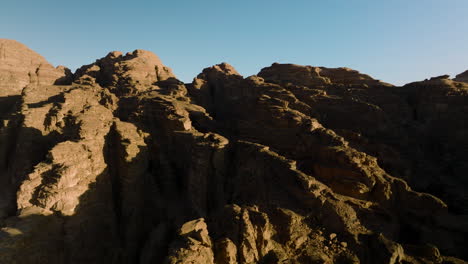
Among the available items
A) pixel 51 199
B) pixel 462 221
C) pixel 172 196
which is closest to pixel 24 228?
pixel 51 199

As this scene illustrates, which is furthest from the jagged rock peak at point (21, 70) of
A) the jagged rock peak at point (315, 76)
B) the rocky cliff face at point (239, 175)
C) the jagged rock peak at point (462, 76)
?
the jagged rock peak at point (462, 76)

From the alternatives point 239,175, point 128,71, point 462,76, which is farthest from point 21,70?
point 462,76

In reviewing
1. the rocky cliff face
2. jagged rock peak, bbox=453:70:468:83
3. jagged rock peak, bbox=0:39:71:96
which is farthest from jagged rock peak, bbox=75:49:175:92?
jagged rock peak, bbox=453:70:468:83

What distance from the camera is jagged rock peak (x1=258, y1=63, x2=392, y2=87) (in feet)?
104

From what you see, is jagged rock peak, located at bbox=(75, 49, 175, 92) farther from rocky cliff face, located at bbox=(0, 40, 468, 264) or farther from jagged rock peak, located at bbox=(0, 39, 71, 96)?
jagged rock peak, located at bbox=(0, 39, 71, 96)

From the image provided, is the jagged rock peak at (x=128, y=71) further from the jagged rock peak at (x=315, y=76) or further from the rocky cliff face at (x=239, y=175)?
the jagged rock peak at (x=315, y=76)

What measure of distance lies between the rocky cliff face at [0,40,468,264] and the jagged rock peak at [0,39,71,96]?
82cm

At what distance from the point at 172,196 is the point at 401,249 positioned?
16678mm

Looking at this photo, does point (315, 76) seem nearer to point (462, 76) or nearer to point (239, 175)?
point (239, 175)

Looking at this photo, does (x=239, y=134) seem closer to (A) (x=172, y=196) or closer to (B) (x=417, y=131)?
(A) (x=172, y=196)

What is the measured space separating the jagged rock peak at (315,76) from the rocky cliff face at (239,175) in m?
0.88

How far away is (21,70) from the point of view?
117 ft

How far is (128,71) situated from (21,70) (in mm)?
16225

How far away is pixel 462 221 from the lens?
1567 cm
